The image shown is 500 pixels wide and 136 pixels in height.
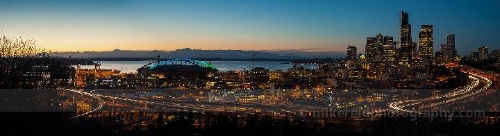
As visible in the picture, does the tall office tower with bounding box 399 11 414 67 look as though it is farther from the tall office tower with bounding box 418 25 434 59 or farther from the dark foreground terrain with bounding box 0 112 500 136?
the dark foreground terrain with bounding box 0 112 500 136

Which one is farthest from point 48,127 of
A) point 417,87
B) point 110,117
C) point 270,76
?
point 270,76

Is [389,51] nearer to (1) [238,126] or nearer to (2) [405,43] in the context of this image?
(2) [405,43]

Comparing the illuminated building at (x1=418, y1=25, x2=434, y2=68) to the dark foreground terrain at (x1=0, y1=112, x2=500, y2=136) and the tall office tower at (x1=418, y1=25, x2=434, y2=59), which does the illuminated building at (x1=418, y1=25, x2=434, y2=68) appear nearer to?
the tall office tower at (x1=418, y1=25, x2=434, y2=59)

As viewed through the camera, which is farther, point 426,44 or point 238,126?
point 426,44

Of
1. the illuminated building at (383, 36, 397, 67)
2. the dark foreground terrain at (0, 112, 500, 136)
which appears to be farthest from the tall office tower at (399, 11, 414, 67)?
the dark foreground terrain at (0, 112, 500, 136)

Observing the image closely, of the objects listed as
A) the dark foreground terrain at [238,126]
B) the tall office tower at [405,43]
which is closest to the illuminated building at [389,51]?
the tall office tower at [405,43]

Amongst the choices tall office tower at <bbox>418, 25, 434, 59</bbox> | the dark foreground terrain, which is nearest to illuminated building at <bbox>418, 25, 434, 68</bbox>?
tall office tower at <bbox>418, 25, 434, 59</bbox>

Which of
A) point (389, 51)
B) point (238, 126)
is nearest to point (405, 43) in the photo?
point (389, 51)

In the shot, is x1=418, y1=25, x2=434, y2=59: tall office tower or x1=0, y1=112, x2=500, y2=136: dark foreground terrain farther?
x1=418, y1=25, x2=434, y2=59: tall office tower

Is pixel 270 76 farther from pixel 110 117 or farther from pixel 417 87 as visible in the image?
pixel 110 117

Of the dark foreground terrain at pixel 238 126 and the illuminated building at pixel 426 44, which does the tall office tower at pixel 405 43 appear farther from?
the dark foreground terrain at pixel 238 126

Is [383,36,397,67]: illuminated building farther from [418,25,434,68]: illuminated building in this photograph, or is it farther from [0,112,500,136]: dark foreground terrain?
[0,112,500,136]: dark foreground terrain
